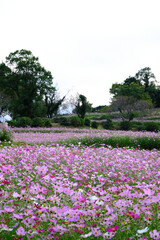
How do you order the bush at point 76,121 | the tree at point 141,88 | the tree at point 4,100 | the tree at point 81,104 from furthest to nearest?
the tree at point 141,88, the tree at point 4,100, the tree at point 81,104, the bush at point 76,121

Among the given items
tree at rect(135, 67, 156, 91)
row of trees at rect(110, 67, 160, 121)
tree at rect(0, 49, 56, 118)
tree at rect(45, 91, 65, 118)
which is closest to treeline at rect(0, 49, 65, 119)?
tree at rect(0, 49, 56, 118)

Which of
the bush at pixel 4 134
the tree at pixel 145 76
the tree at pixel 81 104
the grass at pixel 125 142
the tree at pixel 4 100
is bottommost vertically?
the grass at pixel 125 142

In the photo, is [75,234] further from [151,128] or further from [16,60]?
[16,60]

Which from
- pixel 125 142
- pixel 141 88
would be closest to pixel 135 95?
pixel 141 88

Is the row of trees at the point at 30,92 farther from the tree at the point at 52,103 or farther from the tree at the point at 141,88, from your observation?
the tree at the point at 141,88

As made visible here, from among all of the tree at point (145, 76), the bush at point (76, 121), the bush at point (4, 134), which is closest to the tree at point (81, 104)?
the bush at point (76, 121)

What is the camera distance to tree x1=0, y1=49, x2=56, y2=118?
1307 inches

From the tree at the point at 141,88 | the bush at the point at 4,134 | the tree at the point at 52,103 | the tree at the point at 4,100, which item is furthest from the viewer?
the tree at the point at 141,88

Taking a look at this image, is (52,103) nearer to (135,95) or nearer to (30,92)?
(30,92)

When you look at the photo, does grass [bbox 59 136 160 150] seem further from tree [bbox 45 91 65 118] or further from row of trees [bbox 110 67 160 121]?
tree [bbox 45 91 65 118]

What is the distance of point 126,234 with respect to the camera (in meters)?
2.49

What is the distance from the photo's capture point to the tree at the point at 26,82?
109 feet

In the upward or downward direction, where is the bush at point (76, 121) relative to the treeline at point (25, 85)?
downward

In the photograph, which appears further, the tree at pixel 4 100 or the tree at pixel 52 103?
the tree at pixel 52 103
